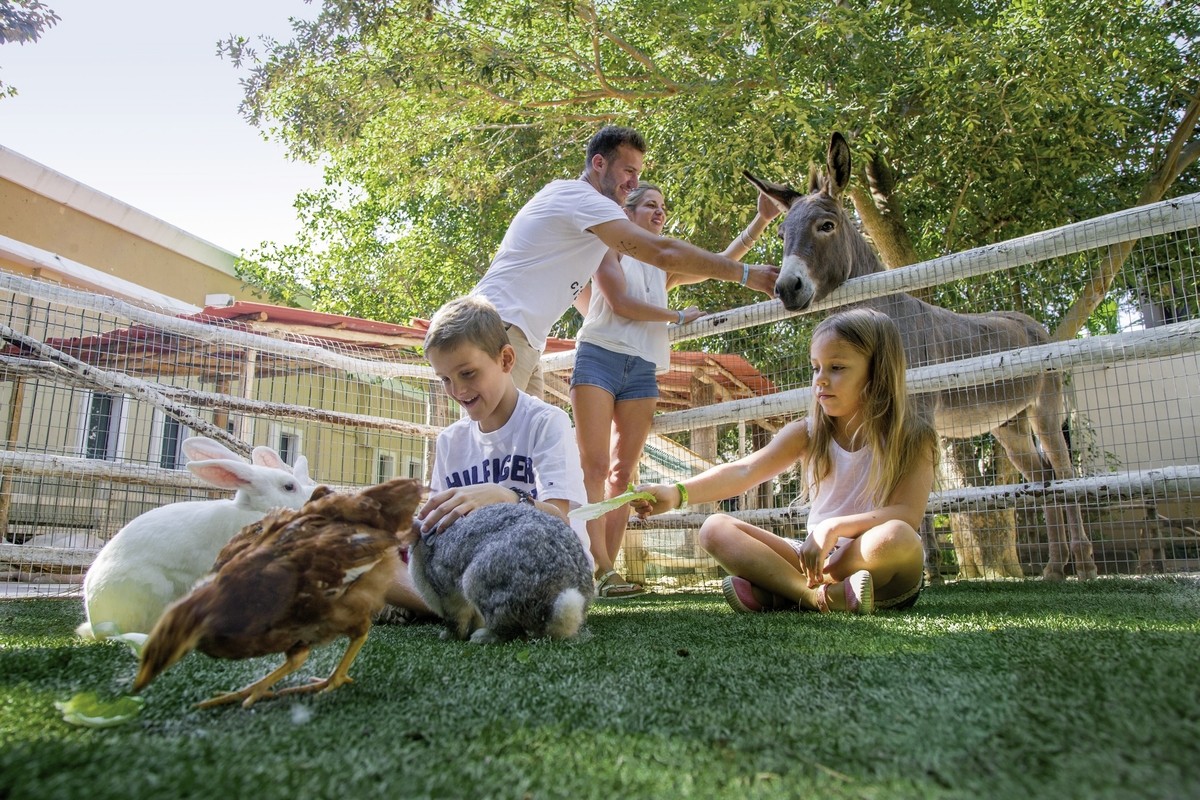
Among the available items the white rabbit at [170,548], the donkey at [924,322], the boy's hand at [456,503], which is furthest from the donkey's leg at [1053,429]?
the white rabbit at [170,548]

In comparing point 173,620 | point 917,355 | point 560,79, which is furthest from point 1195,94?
point 173,620

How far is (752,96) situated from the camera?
7875 millimetres

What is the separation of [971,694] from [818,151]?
22.9 feet

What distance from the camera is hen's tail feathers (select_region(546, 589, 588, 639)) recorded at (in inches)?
90.7

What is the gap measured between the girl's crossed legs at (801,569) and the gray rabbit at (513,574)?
871 mm

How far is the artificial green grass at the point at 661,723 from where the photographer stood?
3.22 feet

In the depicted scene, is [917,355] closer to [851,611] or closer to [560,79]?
[851,611]

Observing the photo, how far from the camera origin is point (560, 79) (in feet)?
30.4

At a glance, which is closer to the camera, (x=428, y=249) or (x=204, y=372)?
(x=204, y=372)

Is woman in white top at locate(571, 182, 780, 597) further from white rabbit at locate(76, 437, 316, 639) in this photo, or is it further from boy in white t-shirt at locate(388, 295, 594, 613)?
white rabbit at locate(76, 437, 316, 639)

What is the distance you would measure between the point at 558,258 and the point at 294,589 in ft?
9.03

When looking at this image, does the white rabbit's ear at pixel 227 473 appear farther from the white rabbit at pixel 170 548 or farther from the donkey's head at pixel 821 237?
the donkey's head at pixel 821 237

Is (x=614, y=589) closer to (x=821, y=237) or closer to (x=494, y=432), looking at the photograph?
(x=494, y=432)

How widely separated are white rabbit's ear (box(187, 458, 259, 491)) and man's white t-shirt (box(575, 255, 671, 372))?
2233 mm
